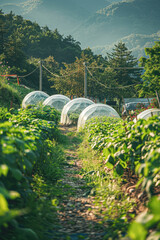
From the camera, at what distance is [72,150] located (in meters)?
7.81

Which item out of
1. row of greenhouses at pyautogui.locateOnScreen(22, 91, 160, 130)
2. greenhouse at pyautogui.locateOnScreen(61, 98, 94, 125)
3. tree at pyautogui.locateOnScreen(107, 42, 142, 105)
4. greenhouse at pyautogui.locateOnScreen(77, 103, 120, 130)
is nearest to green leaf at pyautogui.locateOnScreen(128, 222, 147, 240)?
row of greenhouses at pyautogui.locateOnScreen(22, 91, 160, 130)

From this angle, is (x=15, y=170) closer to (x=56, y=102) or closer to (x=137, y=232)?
(x=137, y=232)

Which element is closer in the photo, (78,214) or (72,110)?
(78,214)

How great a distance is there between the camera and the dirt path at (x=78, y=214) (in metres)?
2.70

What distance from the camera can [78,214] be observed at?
3.27m

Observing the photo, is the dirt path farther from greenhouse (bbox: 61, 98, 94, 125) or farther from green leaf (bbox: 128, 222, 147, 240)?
greenhouse (bbox: 61, 98, 94, 125)

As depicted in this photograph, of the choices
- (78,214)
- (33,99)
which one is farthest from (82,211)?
(33,99)

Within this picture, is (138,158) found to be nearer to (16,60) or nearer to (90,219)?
(90,219)

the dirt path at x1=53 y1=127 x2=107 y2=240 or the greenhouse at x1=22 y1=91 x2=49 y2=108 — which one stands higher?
the greenhouse at x1=22 y1=91 x2=49 y2=108

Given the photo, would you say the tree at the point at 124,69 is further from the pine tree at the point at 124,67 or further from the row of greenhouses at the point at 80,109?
the row of greenhouses at the point at 80,109

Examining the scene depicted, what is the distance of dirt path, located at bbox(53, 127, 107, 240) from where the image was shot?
106 inches

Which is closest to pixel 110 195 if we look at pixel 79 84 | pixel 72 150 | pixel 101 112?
pixel 72 150

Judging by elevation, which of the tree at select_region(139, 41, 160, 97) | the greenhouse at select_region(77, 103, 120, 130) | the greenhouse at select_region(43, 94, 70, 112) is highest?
the tree at select_region(139, 41, 160, 97)

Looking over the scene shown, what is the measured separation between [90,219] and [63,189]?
121 cm
